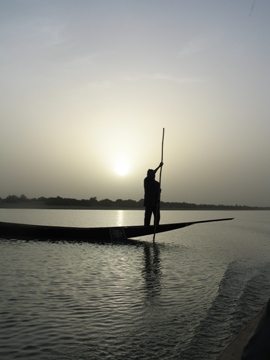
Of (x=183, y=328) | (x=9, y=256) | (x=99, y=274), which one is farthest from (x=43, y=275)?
(x=183, y=328)

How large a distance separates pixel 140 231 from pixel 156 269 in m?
6.47

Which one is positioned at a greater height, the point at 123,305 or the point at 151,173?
the point at 151,173

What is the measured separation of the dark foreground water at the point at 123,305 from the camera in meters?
4.20

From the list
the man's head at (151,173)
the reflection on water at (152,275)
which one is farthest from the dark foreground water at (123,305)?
the man's head at (151,173)

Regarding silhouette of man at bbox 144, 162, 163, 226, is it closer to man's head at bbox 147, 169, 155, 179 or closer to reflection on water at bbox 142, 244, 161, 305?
man's head at bbox 147, 169, 155, 179

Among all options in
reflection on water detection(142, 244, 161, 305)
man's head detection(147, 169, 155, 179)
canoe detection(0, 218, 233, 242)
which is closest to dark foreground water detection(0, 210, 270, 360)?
reflection on water detection(142, 244, 161, 305)

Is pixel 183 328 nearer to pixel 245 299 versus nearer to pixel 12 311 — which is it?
pixel 245 299

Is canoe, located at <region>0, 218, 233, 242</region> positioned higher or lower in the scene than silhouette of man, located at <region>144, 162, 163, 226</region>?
lower

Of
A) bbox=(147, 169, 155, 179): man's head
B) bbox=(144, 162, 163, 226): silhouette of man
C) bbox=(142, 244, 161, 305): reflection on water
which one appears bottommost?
bbox=(142, 244, 161, 305): reflection on water

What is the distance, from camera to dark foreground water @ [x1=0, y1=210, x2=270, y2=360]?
4195mm

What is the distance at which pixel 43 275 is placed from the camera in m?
8.12

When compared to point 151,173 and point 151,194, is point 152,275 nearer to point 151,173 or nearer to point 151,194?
point 151,194

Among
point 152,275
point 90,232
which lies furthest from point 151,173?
point 152,275

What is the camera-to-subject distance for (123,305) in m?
5.90
